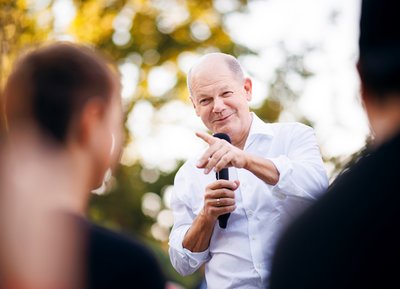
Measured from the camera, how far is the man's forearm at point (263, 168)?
12.5 feet

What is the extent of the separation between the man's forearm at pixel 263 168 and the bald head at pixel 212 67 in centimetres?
80

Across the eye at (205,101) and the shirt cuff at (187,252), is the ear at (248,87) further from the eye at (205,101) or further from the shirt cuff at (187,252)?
the shirt cuff at (187,252)

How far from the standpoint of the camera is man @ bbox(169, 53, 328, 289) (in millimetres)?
3965

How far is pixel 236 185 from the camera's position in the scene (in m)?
3.99

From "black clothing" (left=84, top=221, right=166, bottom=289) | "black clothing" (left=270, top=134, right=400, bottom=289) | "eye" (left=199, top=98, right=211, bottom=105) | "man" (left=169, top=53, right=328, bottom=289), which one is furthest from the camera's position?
"eye" (left=199, top=98, right=211, bottom=105)

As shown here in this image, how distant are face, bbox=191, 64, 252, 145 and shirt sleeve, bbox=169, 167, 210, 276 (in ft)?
1.18

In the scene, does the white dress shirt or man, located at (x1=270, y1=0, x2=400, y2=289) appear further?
the white dress shirt

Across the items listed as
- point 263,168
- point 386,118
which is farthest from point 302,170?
point 386,118

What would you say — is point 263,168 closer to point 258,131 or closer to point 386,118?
point 258,131

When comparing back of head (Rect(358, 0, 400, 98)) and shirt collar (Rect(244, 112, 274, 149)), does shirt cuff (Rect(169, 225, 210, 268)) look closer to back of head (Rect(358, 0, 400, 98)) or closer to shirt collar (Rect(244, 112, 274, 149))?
shirt collar (Rect(244, 112, 274, 149))

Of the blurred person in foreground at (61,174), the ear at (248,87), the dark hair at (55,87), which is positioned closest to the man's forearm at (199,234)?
the ear at (248,87)

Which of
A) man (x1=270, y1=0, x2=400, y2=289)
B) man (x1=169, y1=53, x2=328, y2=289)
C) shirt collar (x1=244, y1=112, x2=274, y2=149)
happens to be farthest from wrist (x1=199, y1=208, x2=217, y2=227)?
man (x1=270, y1=0, x2=400, y2=289)

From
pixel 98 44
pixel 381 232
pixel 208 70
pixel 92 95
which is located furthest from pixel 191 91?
pixel 98 44

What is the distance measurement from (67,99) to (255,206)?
2.04m
